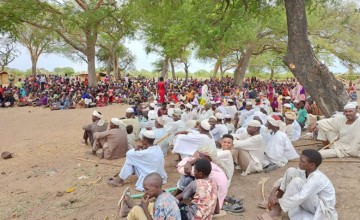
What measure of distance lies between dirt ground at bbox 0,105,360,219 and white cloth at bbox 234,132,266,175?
0.15 meters

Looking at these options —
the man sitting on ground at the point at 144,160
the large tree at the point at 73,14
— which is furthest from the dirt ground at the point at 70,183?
the large tree at the point at 73,14

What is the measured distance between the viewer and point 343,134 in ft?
21.4

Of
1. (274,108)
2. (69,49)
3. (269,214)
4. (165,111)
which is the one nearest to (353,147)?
(269,214)

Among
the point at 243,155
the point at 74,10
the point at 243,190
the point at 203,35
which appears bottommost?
the point at 243,190

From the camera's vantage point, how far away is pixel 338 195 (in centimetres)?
486

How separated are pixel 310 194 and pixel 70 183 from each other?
4.31 m

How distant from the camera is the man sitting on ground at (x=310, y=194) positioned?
3.88 meters

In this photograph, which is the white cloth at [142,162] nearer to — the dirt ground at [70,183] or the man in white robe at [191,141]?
the dirt ground at [70,183]

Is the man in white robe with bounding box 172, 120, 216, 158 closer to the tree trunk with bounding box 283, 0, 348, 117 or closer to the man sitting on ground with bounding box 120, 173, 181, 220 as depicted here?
the man sitting on ground with bounding box 120, 173, 181, 220

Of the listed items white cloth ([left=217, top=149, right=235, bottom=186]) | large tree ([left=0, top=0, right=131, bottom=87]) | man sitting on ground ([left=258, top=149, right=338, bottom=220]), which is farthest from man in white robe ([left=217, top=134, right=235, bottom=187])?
large tree ([left=0, top=0, right=131, bottom=87])

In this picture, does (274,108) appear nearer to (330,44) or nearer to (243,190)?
(243,190)

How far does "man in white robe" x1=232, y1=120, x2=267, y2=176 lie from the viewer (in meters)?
5.94

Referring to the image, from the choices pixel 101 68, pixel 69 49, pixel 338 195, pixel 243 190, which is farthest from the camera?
pixel 101 68

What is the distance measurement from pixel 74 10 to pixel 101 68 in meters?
35.7
